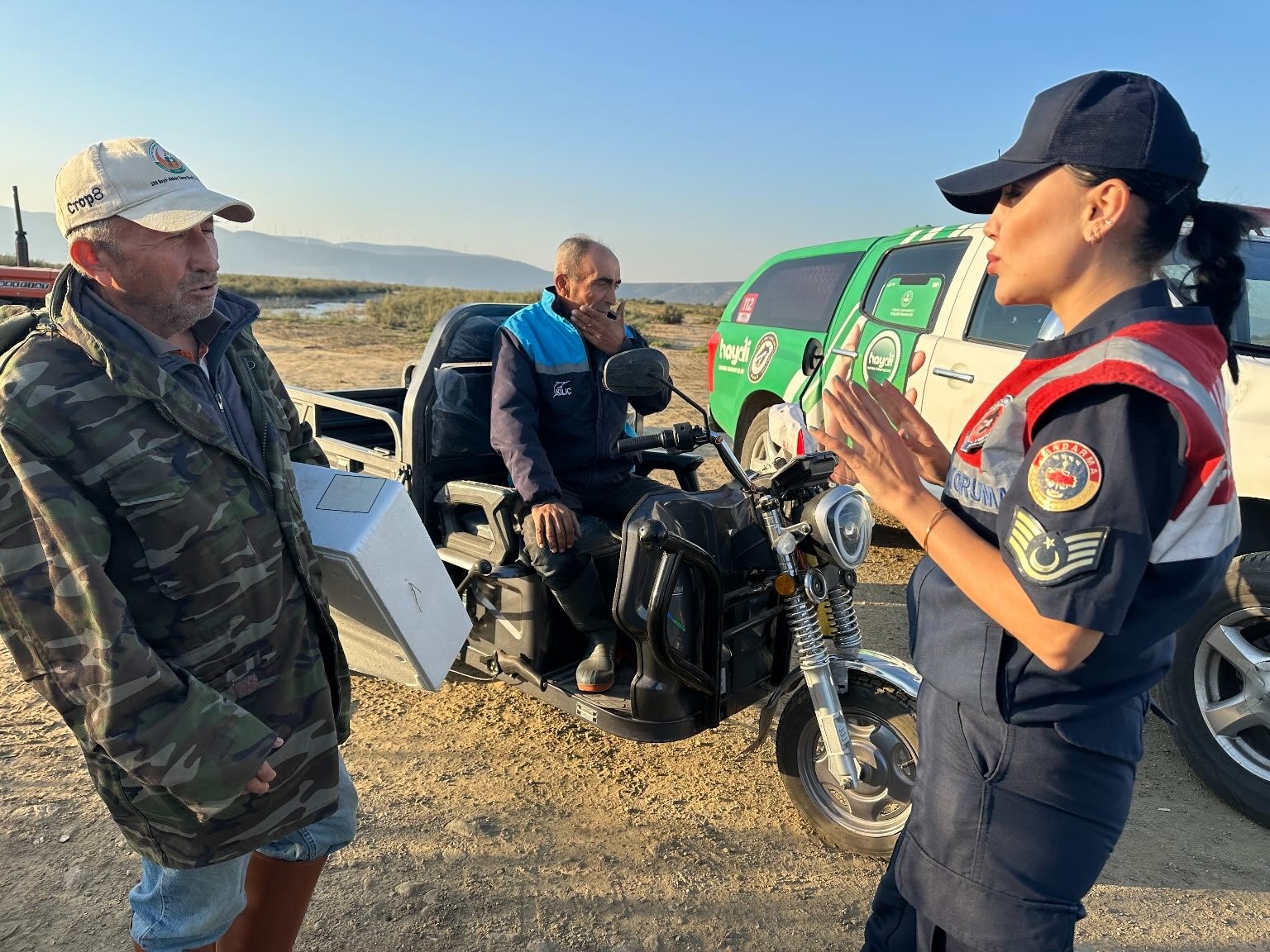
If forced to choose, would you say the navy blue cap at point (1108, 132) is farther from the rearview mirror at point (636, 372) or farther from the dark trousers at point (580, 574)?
the dark trousers at point (580, 574)

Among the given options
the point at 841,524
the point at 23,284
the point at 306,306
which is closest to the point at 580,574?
the point at 841,524

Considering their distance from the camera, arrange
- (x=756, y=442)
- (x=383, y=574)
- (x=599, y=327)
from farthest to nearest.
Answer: (x=756, y=442)
(x=599, y=327)
(x=383, y=574)

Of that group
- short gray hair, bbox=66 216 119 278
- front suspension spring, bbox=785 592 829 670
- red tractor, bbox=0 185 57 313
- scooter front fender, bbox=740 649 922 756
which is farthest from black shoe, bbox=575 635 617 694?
red tractor, bbox=0 185 57 313

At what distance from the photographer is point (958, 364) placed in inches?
183

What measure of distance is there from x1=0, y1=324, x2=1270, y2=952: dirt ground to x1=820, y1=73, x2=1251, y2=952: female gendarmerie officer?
4.16ft

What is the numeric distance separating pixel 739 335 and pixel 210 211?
5.24 metres

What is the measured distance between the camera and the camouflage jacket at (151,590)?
4.99 ft

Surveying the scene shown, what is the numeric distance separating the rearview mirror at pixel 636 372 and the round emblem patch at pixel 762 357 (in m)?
3.80

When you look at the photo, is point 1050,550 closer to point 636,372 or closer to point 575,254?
point 636,372

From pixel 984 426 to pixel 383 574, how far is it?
1.37m

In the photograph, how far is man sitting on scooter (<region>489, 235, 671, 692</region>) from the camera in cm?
336

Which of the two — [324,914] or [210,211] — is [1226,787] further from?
[210,211]

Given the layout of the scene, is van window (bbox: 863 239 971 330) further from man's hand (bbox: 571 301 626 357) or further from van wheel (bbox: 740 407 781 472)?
man's hand (bbox: 571 301 626 357)

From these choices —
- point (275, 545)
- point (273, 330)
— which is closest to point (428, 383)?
point (275, 545)
